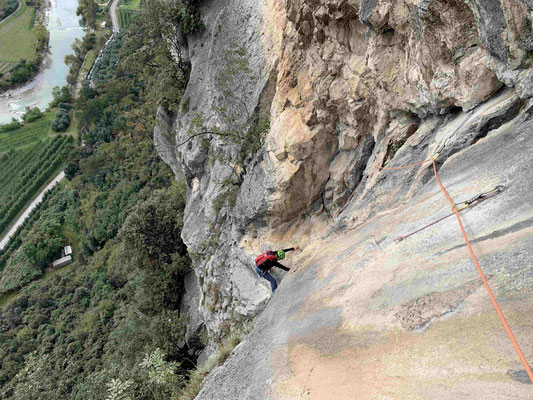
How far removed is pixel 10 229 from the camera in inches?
1962

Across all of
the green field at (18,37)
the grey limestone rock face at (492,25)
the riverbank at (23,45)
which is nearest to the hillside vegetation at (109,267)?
the grey limestone rock face at (492,25)

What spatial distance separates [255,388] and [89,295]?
97.3 feet

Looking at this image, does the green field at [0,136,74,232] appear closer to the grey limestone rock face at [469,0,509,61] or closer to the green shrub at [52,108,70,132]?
the green shrub at [52,108,70,132]

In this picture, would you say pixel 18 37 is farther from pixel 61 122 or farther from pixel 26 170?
pixel 26 170

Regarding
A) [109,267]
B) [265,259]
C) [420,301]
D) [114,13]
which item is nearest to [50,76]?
[114,13]

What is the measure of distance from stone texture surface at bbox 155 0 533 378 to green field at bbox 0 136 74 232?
143 ft

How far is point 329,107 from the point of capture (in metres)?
10.7

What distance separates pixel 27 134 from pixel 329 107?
68056 millimetres

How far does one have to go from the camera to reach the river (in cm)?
6862

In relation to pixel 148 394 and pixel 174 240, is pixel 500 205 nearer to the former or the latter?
pixel 148 394

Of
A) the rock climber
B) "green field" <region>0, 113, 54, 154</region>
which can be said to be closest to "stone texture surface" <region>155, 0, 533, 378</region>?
the rock climber

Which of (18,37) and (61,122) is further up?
(18,37)

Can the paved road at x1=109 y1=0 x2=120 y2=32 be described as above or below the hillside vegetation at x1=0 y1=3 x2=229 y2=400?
above

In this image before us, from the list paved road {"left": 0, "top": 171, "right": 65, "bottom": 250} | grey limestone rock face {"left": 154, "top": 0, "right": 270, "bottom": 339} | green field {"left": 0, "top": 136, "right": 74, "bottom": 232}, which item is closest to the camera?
grey limestone rock face {"left": 154, "top": 0, "right": 270, "bottom": 339}
